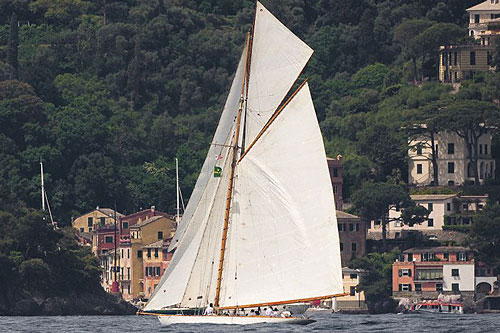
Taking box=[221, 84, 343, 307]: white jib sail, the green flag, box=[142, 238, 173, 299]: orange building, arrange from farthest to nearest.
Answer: box=[142, 238, 173, 299]: orange building < the green flag < box=[221, 84, 343, 307]: white jib sail

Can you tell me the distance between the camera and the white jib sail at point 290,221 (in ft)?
295

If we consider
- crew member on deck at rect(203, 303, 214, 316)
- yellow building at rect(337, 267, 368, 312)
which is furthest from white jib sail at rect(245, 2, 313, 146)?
yellow building at rect(337, 267, 368, 312)

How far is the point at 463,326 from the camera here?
10688cm

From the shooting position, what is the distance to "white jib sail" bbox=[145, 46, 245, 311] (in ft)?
305

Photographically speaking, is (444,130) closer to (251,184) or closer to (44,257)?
(44,257)

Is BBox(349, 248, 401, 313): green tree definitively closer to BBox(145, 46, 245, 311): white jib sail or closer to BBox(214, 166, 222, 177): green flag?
BBox(145, 46, 245, 311): white jib sail

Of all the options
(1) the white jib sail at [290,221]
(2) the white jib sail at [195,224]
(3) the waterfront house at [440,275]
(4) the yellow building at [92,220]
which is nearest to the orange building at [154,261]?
(4) the yellow building at [92,220]

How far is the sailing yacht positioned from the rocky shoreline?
53.4 meters

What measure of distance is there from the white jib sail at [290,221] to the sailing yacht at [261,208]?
1.8 inches

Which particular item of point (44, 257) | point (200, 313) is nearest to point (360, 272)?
point (44, 257)

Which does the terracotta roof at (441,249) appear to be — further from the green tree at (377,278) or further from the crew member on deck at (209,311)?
the crew member on deck at (209,311)

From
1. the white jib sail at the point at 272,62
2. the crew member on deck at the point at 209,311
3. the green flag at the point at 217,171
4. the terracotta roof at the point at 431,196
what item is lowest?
the crew member on deck at the point at 209,311

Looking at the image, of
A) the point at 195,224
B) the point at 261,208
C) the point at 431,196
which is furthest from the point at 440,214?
the point at 261,208

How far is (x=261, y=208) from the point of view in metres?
91.5
